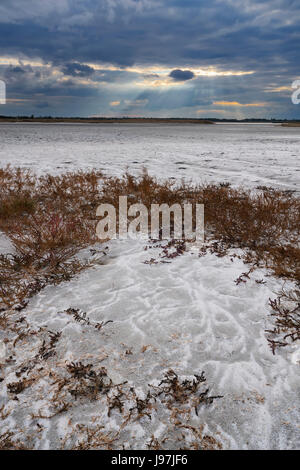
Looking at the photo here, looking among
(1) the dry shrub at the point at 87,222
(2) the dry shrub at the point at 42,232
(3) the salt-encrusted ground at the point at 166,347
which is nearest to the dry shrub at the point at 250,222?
(1) the dry shrub at the point at 87,222

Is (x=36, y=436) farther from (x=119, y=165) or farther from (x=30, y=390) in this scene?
(x=119, y=165)

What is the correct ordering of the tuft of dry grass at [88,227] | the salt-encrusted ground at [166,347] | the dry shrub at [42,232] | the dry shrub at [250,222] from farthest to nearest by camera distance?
the dry shrub at [250,222] < the tuft of dry grass at [88,227] < the dry shrub at [42,232] < the salt-encrusted ground at [166,347]

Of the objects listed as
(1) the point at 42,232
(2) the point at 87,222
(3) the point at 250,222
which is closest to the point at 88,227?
(2) the point at 87,222

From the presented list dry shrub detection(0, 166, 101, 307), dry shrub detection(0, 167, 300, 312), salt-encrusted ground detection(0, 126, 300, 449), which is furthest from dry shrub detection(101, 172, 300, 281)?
dry shrub detection(0, 166, 101, 307)

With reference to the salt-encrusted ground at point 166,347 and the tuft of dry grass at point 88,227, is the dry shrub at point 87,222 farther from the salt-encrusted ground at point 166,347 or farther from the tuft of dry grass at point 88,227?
the salt-encrusted ground at point 166,347

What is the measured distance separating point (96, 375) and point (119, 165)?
31.6ft

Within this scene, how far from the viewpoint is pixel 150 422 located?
6.55ft

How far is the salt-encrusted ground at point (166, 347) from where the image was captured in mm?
1982

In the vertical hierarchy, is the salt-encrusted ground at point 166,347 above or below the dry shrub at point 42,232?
below

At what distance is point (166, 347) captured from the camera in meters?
2.65

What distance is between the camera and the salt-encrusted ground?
1.98 metres

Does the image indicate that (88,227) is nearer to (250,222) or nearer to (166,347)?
(250,222)

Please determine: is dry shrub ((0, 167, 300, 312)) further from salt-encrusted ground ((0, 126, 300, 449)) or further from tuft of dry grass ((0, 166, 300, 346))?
salt-encrusted ground ((0, 126, 300, 449))

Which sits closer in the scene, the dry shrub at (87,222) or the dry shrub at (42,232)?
the dry shrub at (42,232)
